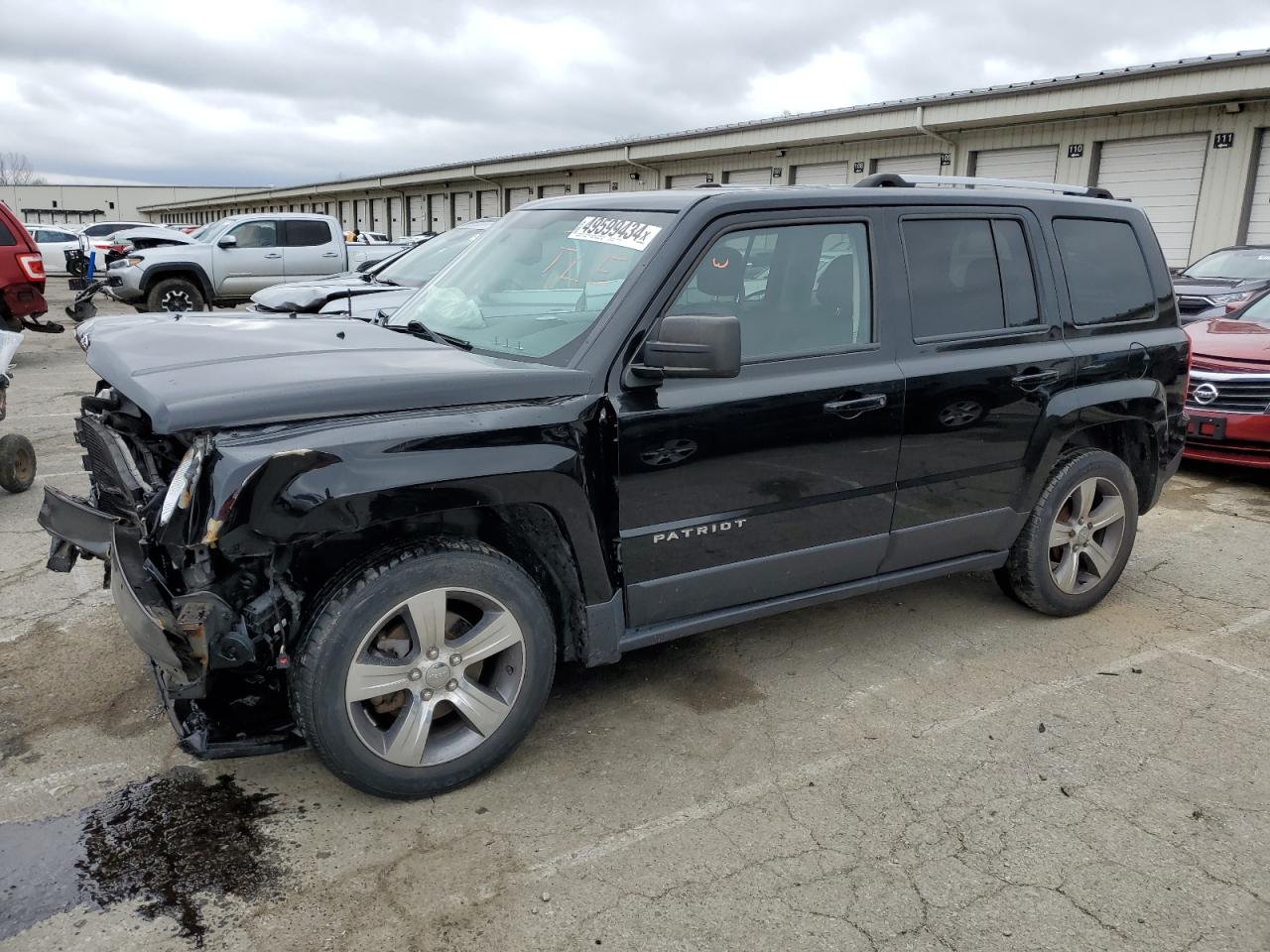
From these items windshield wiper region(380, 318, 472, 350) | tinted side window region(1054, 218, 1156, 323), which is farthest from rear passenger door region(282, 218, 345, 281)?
tinted side window region(1054, 218, 1156, 323)

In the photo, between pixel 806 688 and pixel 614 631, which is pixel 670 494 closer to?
pixel 614 631

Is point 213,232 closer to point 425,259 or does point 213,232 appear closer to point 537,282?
point 425,259

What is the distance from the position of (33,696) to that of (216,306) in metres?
15.8

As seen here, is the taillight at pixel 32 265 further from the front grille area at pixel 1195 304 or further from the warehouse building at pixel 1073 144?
the front grille area at pixel 1195 304

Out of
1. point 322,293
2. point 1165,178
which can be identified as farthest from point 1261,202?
point 322,293

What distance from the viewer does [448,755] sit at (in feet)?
9.91

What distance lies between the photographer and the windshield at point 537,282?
3.34 meters

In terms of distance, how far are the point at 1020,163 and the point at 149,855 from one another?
18.0 meters

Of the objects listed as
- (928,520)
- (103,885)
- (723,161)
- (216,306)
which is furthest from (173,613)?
(723,161)

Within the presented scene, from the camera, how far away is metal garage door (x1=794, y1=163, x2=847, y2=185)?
2011 centimetres

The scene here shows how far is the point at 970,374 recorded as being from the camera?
12.7 ft

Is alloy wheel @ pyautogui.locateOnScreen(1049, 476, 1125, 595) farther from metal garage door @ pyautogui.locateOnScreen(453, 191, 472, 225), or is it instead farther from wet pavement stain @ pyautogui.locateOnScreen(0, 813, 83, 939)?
metal garage door @ pyautogui.locateOnScreen(453, 191, 472, 225)

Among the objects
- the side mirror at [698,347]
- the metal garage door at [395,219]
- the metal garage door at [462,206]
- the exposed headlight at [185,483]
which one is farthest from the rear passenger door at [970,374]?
the metal garage door at [395,219]

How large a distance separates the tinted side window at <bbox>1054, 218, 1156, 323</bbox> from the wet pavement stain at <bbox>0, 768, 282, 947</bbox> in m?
3.84
